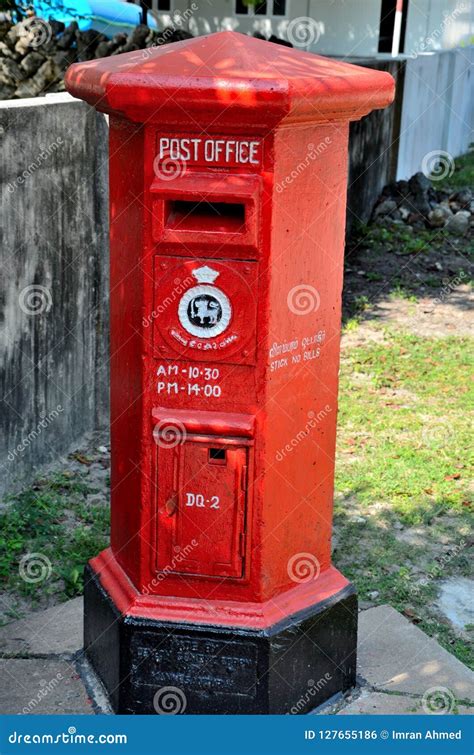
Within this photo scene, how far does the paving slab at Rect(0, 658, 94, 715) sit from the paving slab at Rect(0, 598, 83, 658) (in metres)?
0.08

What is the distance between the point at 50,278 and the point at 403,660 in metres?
3.01

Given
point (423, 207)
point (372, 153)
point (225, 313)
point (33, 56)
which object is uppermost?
point (33, 56)

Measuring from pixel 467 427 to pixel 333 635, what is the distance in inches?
124

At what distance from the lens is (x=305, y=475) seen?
368 cm

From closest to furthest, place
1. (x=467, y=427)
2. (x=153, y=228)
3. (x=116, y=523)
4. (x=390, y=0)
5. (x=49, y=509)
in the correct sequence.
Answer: (x=153, y=228), (x=116, y=523), (x=49, y=509), (x=467, y=427), (x=390, y=0)

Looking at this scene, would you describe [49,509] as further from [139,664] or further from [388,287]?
[388,287]

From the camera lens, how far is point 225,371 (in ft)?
11.2

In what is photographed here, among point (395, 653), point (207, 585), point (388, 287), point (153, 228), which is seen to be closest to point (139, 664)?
point (207, 585)

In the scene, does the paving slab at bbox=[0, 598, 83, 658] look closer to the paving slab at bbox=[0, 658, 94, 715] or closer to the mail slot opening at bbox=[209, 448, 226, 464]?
the paving slab at bbox=[0, 658, 94, 715]

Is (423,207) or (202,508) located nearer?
(202,508)

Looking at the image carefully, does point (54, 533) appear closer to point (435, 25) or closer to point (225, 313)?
point (225, 313)

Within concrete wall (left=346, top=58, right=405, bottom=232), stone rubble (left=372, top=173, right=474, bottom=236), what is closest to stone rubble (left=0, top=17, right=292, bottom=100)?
concrete wall (left=346, top=58, right=405, bottom=232)

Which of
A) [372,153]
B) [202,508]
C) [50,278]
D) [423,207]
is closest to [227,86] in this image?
[202,508]

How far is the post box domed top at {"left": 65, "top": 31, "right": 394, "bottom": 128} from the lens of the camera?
3.05 metres
